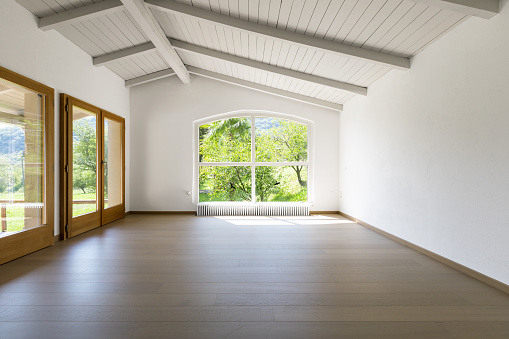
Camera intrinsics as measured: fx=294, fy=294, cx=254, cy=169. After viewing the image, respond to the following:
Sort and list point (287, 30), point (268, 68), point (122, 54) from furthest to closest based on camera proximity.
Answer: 1. point (268, 68)
2. point (122, 54)
3. point (287, 30)

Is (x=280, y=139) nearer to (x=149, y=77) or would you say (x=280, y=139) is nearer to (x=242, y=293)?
(x=149, y=77)

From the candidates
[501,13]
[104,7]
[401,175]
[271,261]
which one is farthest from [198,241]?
[501,13]

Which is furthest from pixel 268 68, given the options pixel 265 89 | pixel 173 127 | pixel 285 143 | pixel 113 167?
pixel 113 167

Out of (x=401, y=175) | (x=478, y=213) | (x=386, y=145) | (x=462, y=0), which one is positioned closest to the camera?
(x=462, y=0)

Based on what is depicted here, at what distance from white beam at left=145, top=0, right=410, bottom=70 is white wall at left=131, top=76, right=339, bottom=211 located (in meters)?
2.66

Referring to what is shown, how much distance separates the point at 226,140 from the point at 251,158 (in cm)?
69

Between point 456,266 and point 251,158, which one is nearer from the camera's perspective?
point 456,266

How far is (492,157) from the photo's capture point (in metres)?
2.46

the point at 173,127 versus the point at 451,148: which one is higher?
the point at 173,127

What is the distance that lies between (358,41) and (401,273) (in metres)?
2.67

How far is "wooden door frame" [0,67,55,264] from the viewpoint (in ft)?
10.1

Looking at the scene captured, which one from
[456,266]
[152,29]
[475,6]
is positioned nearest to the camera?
[475,6]

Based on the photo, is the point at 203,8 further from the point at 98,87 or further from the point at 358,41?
the point at 98,87

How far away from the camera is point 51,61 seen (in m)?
3.74
